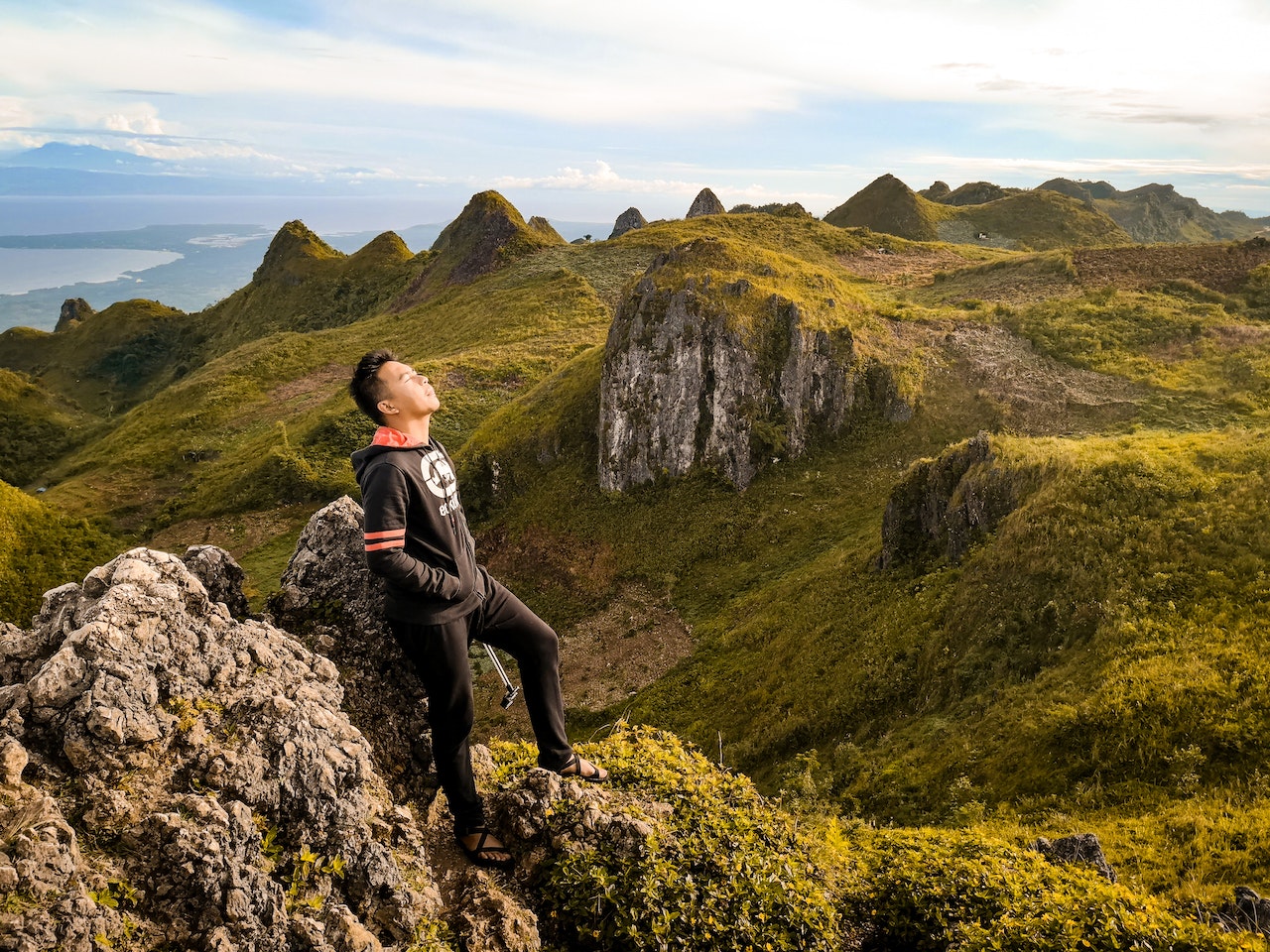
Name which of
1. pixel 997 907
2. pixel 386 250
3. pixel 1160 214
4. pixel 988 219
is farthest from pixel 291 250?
pixel 1160 214

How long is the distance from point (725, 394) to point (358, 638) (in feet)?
87.6

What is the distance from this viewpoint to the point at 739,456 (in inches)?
1240

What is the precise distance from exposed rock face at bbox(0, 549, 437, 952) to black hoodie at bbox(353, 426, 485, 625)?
138cm

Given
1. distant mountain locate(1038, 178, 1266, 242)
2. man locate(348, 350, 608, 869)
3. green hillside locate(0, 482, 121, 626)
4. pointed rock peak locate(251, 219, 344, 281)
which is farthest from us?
distant mountain locate(1038, 178, 1266, 242)

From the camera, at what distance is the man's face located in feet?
19.5

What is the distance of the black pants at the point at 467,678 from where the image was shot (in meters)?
5.67

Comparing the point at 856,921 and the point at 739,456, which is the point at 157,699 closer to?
the point at 856,921

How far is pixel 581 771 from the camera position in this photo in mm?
6848

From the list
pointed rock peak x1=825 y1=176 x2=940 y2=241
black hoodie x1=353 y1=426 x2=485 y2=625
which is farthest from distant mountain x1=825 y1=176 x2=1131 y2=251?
black hoodie x1=353 y1=426 x2=485 y2=625

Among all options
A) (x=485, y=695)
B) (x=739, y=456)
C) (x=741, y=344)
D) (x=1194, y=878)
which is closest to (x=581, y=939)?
(x=1194, y=878)

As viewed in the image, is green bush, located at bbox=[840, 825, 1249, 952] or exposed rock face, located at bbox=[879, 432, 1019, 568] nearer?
green bush, located at bbox=[840, 825, 1249, 952]

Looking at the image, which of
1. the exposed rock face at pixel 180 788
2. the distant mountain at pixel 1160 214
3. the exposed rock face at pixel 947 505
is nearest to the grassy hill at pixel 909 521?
the exposed rock face at pixel 947 505

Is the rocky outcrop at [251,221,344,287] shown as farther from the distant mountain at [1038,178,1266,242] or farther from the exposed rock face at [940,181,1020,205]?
the distant mountain at [1038,178,1266,242]

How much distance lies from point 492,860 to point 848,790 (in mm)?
9140
